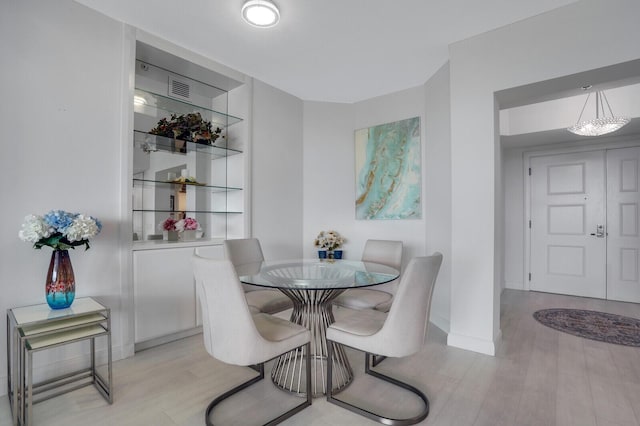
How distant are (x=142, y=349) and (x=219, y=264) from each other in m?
1.81

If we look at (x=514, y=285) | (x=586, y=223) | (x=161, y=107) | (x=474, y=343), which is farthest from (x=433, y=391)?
(x=586, y=223)

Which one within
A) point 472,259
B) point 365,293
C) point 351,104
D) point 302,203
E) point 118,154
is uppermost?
point 351,104

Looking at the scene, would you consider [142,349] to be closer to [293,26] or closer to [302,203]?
[302,203]

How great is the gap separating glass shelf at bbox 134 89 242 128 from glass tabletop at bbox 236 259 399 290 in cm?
177

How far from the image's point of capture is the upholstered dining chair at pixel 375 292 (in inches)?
101

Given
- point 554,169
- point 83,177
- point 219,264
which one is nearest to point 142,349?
point 83,177

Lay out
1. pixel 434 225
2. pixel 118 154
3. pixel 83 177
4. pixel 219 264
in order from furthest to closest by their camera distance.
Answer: pixel 434 225
pixel 118 154
pixel 83 177
pixel 219 264

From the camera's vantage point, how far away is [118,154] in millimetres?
2520

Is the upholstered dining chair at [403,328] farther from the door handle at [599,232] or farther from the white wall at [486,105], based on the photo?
the door handle at [599,232]

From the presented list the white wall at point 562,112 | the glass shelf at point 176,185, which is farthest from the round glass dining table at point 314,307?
the white wall at point 562,112

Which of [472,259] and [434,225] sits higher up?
[434,225]

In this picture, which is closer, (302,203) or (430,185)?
(430,185)

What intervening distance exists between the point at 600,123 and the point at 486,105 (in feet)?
6.22

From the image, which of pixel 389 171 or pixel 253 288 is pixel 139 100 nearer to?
pixel 253 288
